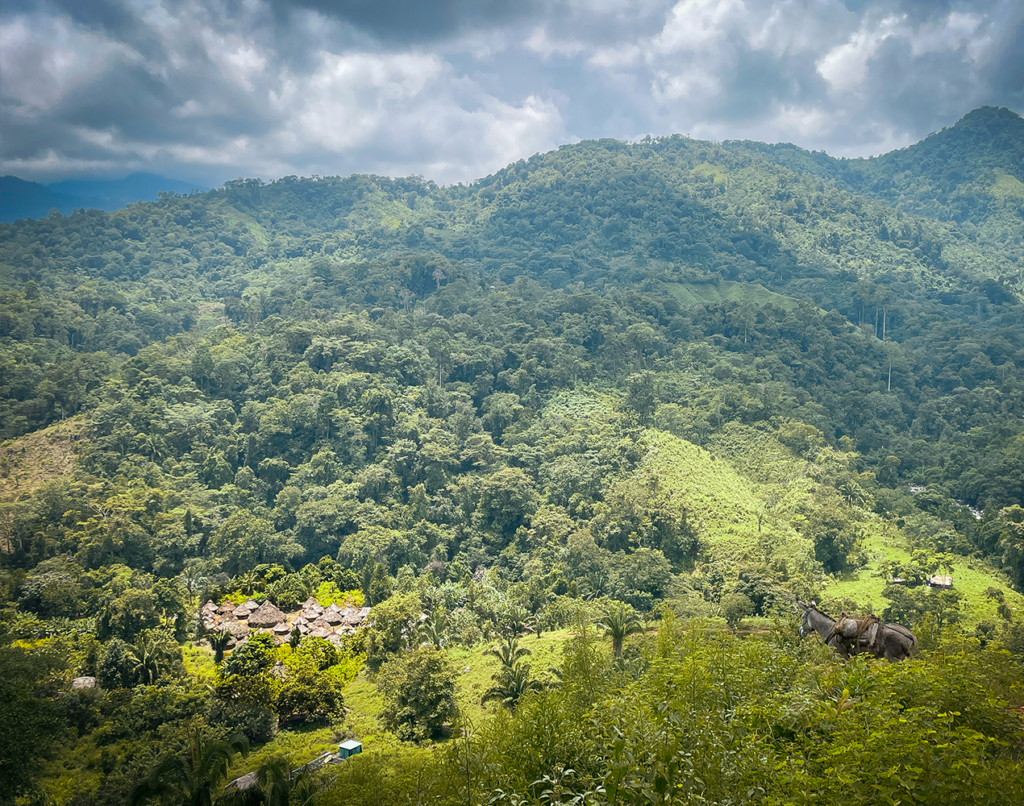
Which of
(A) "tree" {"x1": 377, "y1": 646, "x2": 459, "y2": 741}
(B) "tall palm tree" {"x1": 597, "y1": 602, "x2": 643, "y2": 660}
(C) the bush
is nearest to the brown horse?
(B) "tall palm tree" {"x1": 597, "y1": 602, "x2": 643, "y2": 660}

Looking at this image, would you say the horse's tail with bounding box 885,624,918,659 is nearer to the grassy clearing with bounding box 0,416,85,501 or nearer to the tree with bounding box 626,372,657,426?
the tree with bounding box 626,372,657,426

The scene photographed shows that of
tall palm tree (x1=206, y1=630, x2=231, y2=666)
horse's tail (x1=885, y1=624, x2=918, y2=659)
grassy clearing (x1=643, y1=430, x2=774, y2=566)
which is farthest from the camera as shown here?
grassy clearing (x1=643, y1=430, x2=774, y2=566)

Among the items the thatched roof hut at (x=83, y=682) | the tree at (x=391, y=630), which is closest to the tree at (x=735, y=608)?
the tree at (x=391, y=630)

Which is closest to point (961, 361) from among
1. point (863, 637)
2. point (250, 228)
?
point (863, 637)

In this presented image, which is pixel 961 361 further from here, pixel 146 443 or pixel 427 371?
pixel 146 443

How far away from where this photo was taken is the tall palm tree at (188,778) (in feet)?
50.9

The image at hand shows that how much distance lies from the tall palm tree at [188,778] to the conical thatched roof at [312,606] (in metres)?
13.7

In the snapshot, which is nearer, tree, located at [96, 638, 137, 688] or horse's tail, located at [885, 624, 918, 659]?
horse's tail, located at [885, 624, 918, 659]

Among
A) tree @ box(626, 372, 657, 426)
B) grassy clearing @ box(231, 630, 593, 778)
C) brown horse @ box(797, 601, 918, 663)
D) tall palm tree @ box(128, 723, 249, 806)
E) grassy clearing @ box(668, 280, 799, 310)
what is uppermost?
grassy clearing @ box(668, 280, 799, 310)

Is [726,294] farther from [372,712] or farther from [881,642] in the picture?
[881,642]

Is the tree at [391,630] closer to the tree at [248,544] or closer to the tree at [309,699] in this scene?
the tree at [309,699]

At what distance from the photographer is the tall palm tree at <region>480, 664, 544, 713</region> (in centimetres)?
2156

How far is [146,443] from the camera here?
1946 inches

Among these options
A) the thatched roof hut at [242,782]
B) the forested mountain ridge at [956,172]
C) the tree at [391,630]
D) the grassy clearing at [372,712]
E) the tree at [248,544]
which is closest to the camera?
the thatched roof hut at [242,782]
